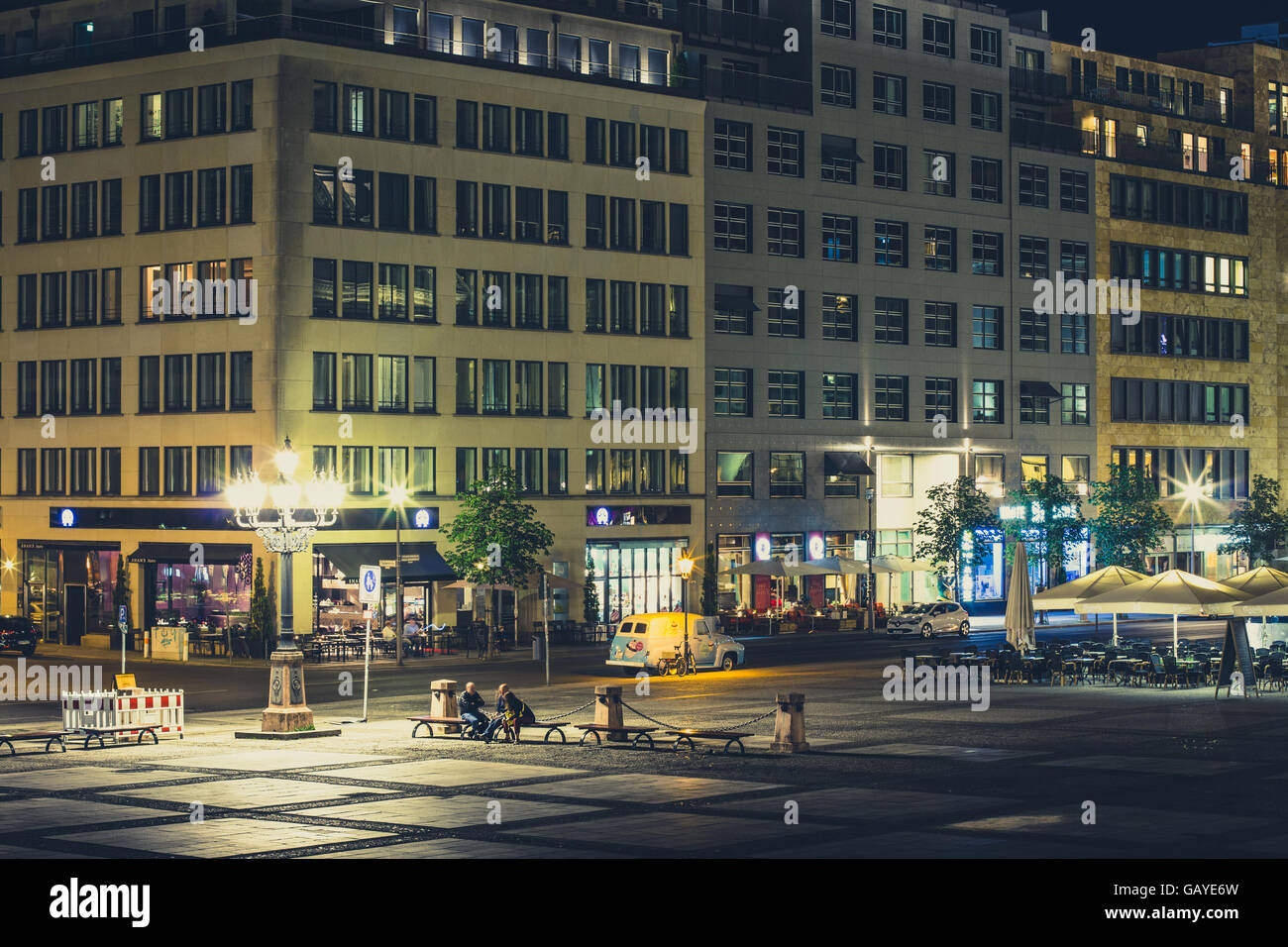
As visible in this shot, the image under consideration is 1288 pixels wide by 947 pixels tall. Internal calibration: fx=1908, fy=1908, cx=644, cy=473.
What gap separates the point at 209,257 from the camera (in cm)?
7325

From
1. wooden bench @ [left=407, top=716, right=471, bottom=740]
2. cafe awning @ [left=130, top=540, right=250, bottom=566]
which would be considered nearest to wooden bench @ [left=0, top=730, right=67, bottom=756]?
wooden bench @ [left=407, top=716, right=471, bottom=740]

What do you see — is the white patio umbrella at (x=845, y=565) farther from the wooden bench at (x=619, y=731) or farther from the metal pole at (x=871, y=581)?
the wooden bench at (x=619, y=731)

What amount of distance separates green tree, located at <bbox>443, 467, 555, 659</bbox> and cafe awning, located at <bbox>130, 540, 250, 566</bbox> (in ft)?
26.8

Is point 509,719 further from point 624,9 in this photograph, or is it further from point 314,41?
point 624,9

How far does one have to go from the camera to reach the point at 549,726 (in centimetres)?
3831

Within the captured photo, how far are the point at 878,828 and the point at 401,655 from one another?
1721 inches

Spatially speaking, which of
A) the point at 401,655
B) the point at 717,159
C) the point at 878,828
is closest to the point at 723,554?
the point at 717,159

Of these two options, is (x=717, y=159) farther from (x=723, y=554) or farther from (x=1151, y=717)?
(x=1151, y=717)

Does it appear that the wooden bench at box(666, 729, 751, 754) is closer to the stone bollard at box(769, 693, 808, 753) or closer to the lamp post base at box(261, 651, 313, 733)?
the stone bollard at box(769, 693, 808, 753)

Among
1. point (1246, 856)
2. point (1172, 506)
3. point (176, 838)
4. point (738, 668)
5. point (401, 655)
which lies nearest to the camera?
point (1246, 856)

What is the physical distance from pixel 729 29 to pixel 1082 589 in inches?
1842

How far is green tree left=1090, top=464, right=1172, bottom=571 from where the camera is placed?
9338cm

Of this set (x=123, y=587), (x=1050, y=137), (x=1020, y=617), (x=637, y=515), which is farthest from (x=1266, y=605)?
(x=1050, y=137)

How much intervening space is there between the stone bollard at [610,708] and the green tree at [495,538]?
3314cm
